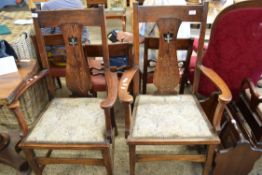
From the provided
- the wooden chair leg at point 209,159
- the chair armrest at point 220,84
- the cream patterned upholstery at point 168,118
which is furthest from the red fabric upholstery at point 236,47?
the wooden chair leg at point 209,159

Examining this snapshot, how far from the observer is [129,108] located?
1134mm

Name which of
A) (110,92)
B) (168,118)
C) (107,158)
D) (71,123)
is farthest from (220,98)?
(71,123)

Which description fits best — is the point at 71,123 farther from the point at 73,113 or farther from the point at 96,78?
the point at 96,78

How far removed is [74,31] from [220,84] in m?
0.86

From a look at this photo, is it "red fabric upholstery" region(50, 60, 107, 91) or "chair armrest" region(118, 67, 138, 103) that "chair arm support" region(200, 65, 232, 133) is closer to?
"chair armrest" region(118, 67, 138, 103)

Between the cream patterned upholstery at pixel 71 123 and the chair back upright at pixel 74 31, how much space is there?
6.2 inches

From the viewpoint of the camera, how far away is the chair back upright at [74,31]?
49.2 inches

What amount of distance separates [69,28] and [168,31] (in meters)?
0.57

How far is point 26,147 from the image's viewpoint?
3.76 feet

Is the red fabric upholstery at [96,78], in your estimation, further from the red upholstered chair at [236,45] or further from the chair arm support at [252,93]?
the chair arm support at [252,93]

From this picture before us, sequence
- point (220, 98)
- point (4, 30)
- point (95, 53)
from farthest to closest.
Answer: point (4, 30) < point (95, 53) < point (220, 98)

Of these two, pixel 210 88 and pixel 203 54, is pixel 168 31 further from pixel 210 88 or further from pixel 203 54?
pixel 210 88

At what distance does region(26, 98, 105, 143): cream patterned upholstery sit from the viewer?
115cm

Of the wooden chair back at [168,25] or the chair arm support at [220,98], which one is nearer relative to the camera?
the chair arm support at [220,98]
